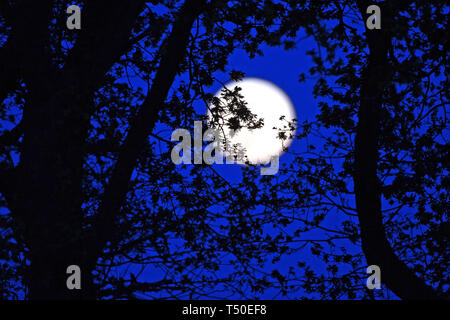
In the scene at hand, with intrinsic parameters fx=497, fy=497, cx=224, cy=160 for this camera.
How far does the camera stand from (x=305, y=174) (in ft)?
32.3

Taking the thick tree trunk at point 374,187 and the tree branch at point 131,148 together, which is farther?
the thick tree trunk at point 374,187

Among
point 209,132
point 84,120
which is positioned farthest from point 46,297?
point 209,132

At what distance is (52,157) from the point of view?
7453 millimetres

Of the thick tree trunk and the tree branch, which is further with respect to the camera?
the thick tree trunk

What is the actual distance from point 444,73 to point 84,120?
20.3 ft

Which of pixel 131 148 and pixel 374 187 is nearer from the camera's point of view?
pixel 131 148

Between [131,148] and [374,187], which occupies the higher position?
[131,148]

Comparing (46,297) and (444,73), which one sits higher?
(444,73)
